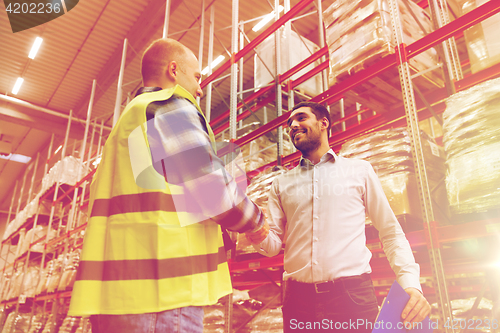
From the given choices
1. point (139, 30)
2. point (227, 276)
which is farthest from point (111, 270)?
point (139, 30)

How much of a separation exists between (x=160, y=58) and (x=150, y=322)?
52.3 inches

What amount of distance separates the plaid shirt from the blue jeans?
0.38 metres

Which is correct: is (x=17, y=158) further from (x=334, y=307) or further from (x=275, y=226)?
(x=334, y=307)

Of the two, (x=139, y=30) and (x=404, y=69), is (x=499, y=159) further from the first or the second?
(x=139, y=30)

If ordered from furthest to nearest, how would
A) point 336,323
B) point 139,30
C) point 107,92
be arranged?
1. point 107,92
2. point 139,30
3. point 336,323

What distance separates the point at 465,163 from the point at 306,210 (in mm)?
1279

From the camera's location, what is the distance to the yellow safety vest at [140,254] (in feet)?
4.36

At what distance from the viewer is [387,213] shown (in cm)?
222

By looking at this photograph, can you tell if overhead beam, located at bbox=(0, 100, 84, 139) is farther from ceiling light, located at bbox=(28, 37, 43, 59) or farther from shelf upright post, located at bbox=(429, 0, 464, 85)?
shelf upright post, located at bbox=(429, 0, 464, 85)

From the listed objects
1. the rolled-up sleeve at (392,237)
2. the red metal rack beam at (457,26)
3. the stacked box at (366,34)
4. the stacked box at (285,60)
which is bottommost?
the rolled-up sleeve at (392,237)

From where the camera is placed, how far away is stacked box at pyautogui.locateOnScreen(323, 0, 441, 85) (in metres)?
3.17

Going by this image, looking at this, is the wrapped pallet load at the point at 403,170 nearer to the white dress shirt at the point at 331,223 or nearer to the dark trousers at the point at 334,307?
the white dress shirt at the point at 331,223

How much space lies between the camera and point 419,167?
8.84ft

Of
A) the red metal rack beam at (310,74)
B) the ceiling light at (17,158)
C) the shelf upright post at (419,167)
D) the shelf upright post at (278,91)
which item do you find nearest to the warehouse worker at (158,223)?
the shelf upright post at (419,167)
